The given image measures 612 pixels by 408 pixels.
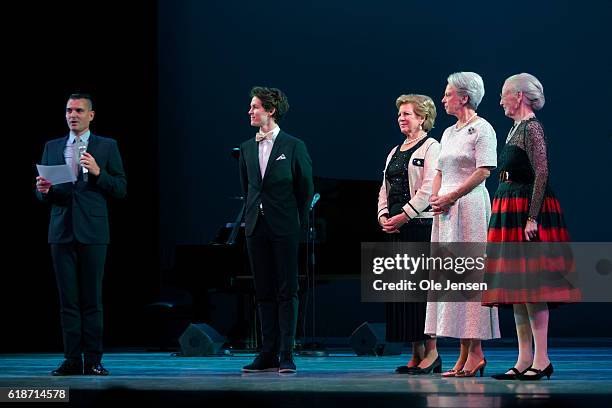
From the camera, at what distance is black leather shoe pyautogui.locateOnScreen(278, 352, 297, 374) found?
521cm

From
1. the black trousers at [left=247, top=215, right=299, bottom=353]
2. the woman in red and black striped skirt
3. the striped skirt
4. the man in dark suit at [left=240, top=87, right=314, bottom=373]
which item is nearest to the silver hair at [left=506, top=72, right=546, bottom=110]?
the woman in red and black striped skirt

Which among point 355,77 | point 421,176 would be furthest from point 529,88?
point 355,77

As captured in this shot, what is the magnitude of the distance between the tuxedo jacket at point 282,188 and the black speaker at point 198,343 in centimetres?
214

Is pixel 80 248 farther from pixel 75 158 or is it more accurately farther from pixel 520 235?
pixel 520 235

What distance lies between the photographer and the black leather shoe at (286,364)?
5211 mm

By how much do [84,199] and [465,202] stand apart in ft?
6.40

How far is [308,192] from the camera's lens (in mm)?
5305

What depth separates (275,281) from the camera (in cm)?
532

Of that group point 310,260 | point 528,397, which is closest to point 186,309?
point 310,260

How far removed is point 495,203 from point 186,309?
3.87 metres

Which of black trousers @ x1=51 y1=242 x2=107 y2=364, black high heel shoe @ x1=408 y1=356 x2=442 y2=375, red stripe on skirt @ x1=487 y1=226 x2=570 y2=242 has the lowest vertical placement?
black high heel shoe @ x1=408 y1=356 x2=442 y2=375

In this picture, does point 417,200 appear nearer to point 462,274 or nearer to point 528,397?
point 462,274

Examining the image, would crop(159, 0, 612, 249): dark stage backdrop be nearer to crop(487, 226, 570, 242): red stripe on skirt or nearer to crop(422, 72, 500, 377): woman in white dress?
crop(422, 72, 500, 377): woman in white dress

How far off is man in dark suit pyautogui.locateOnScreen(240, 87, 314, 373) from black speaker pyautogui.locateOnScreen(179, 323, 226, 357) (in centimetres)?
194
